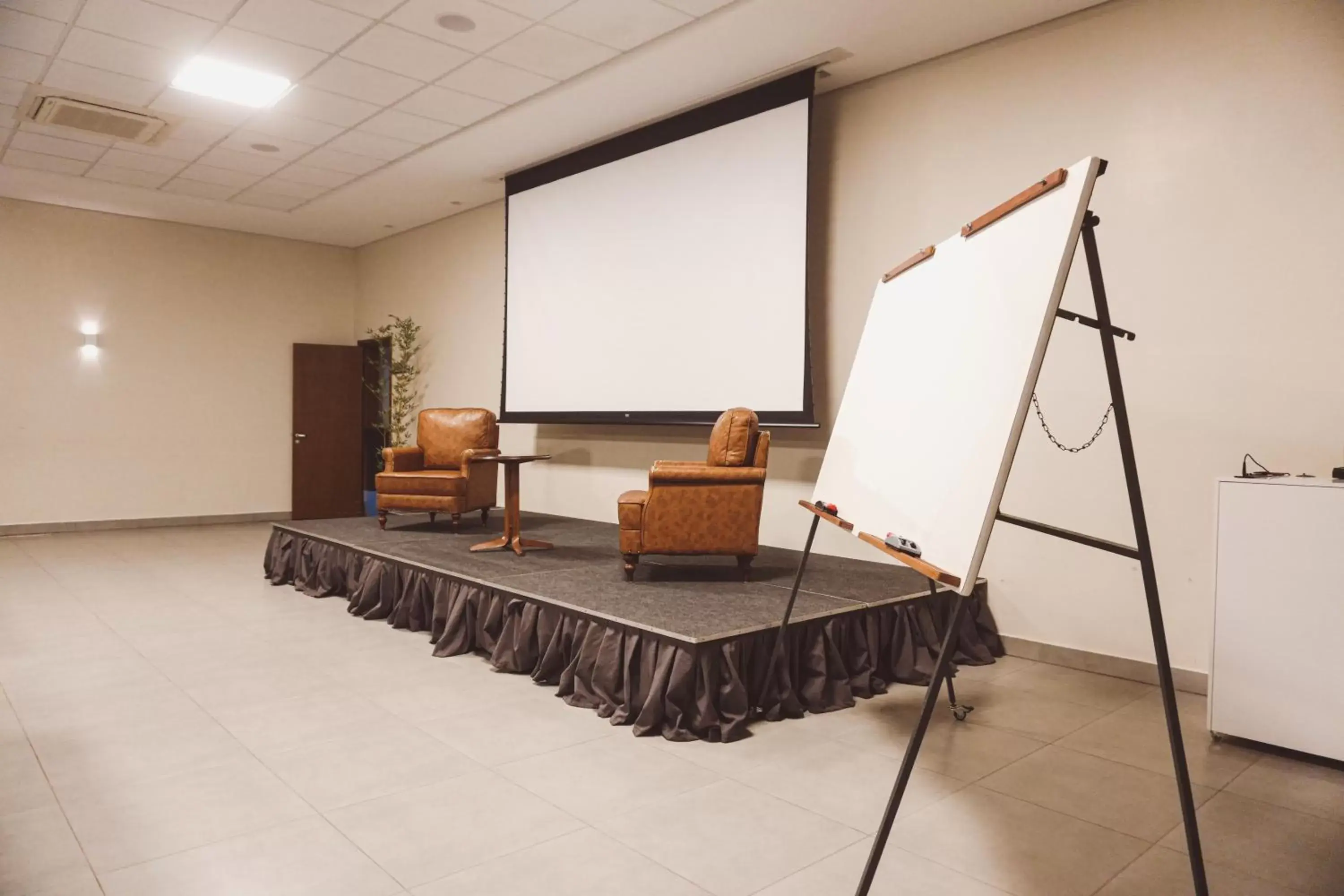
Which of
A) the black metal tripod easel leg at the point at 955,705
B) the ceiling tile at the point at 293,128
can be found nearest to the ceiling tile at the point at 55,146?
the ceiling tile at the point at 293,128

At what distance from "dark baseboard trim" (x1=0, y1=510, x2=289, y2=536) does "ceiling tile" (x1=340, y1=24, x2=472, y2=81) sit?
19.7ft

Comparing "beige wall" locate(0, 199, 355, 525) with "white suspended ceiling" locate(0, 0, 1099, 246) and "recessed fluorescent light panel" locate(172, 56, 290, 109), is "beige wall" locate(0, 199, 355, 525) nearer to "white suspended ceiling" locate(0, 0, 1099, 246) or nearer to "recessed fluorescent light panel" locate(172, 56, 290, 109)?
"white suspended ceiling" locate(0, 0, 1099, 246)

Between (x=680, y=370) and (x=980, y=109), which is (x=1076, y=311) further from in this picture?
(x=680, y=370)

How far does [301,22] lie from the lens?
424 cm

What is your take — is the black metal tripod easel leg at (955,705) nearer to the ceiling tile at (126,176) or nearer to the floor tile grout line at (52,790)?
the floor tile grout line at (52,790)

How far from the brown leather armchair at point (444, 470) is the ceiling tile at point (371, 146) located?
1.97 meters

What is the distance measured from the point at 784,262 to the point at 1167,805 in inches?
133

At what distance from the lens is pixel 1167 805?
2.44 meters

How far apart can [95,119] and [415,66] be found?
2574 millimetres

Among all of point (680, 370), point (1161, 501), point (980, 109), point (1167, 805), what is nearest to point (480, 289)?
point (680, 370)

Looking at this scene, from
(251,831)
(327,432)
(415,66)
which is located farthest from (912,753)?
(327,432)

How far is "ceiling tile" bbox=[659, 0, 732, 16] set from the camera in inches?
157

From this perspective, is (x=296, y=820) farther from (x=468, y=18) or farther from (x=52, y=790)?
(x=468, y=18)

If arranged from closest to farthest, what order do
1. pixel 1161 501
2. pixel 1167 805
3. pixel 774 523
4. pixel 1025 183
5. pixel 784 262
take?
pixel 1167 805
pixel 1161 501
pixel 1025 183
pixel 784 262
pixel 774 523
